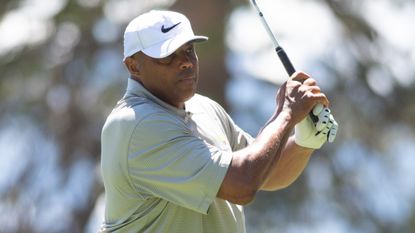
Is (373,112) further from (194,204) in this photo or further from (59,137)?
(194,204)

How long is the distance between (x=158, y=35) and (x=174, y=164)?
1.81ft

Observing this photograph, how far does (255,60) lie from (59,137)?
2341 millimetres

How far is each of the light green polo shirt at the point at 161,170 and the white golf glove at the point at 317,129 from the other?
14.8 inches

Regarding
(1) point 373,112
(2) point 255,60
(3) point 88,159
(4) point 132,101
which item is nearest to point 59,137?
(3) point 88,159

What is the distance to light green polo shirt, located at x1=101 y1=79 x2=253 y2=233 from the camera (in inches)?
213

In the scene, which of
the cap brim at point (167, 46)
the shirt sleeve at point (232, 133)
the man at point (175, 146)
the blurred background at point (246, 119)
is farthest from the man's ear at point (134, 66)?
the blurred background at point (246, 119)

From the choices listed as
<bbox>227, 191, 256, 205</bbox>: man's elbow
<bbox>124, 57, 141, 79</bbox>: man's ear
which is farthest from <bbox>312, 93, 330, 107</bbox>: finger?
<bbox>124, 57, 141, 79</bbox>: man's ear

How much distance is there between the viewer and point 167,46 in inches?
221

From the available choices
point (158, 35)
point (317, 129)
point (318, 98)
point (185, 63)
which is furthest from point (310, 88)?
point (158, 35)

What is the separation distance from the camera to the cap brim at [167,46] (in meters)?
5.61

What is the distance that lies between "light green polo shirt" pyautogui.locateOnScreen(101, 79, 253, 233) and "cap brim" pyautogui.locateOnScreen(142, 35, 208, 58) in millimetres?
165

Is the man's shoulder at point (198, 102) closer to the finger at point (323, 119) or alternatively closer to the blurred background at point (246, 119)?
the finger at point (323, 119)

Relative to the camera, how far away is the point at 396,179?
1584cm

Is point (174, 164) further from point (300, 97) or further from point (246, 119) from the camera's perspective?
point (246, 119)
